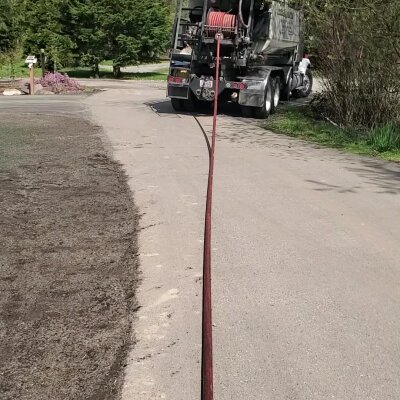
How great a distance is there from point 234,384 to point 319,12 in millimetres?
11364

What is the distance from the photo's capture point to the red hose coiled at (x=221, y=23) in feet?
48.8

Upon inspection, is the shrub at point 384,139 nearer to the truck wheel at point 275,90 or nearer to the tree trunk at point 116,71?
the truck wheel at point 275,90

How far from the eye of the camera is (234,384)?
3238 mm

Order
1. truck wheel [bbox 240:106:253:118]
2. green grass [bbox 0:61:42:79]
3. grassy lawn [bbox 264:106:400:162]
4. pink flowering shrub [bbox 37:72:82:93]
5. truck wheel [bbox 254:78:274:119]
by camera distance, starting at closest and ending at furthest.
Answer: grassy lawn [bbox 264:106:400:162]
truck wheel [bbox 254:78:274:119]
truck wheel [bbox 240:106:253:118]
pink flowering shrub [bbox 37:72:82:93]
green grass [bbox 0:61:42:79]

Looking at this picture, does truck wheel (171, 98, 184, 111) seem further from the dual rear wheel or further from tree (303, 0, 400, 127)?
tree (303, 0, 400, 127)

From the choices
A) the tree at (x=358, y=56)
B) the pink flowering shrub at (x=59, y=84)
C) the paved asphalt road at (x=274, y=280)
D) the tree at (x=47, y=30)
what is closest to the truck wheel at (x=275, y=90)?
the tree at (x=358, y=56)

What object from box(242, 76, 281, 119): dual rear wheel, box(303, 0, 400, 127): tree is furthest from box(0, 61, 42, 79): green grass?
box(303, 0, 400, 127): tree

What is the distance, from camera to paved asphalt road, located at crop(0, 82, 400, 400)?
3.33 meters

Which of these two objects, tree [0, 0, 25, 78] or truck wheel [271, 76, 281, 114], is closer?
truck wheel [271, 76, 281, 114]

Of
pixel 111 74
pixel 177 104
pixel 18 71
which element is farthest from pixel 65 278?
pixel 18 71

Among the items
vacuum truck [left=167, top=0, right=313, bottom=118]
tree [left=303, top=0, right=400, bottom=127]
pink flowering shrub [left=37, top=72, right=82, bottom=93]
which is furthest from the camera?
pink flowering shrub [left=37, top=72, right=82, bottom=93]

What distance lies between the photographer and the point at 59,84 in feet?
88.5

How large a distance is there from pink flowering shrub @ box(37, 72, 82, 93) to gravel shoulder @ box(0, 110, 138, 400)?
1792cm

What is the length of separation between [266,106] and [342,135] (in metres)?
3.79
